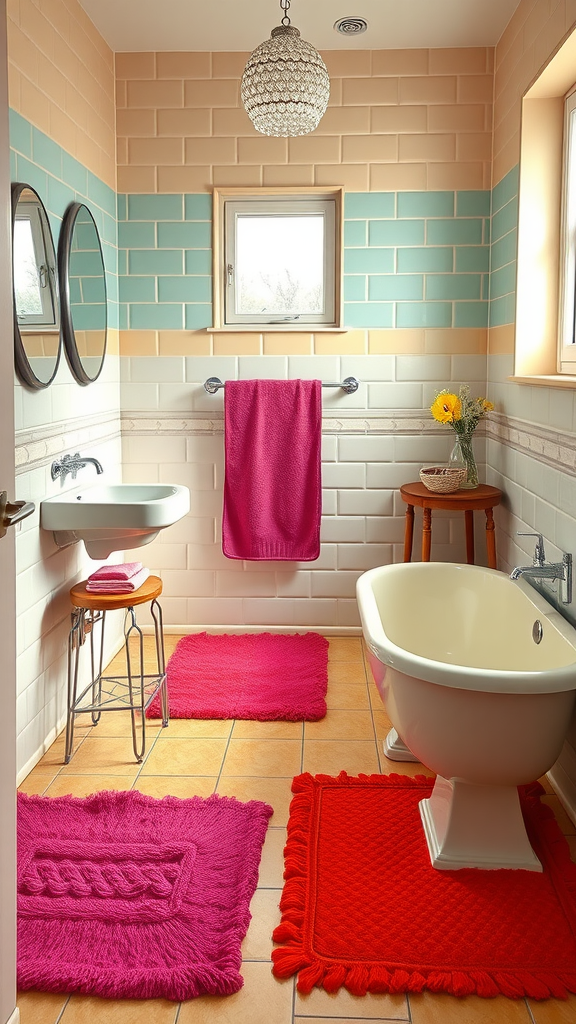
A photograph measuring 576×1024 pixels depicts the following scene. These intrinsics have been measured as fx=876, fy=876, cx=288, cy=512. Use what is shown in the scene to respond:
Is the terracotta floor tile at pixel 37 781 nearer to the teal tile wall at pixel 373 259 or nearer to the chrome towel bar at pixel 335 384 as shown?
the chrome towel bar at pixel 335 384

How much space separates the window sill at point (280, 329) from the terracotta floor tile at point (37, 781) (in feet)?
6.90

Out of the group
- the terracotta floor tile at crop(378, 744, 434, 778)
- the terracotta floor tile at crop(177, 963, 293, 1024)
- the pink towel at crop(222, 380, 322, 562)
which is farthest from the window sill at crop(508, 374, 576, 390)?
the terracotta floor tile at crop(177, 963, 293, 1024)

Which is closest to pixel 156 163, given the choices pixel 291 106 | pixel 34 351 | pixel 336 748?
pixel 291 106

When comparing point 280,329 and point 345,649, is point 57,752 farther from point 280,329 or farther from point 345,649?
point 280,329

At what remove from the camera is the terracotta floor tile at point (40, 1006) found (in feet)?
5.83

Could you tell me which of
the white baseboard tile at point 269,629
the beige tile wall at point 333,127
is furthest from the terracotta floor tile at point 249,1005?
the beige tile wall at point 333,127

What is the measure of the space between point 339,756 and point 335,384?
1764 millimetres

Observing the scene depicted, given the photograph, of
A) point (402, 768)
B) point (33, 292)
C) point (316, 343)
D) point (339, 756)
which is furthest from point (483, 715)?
point (316, 343)

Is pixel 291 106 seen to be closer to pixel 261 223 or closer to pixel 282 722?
pixel 261 223

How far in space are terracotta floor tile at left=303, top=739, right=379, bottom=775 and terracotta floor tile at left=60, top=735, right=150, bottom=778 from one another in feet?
1.91

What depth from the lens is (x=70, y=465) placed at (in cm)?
317

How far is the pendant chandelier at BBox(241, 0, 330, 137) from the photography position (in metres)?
2.82

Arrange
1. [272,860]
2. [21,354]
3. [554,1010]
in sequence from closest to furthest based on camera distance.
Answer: [554,1010] → [272,860] → [21,354]

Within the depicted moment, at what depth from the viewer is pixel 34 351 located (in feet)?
9.16
